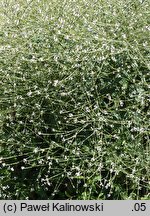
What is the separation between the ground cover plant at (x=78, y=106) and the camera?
2.48 metres

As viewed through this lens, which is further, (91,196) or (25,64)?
(25,64)

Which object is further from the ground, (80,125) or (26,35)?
(26,35)

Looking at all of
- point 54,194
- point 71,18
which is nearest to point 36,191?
point 54,194

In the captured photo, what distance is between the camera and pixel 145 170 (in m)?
2.48

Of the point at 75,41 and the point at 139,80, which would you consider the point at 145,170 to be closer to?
the point at 139,80

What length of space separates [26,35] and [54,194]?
91 cm

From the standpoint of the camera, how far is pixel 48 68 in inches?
104

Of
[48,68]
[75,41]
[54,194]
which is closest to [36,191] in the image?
[54,194]

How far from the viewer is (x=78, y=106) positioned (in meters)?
2.57

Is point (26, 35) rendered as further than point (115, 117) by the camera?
Yes

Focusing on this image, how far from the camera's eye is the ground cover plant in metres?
2.48

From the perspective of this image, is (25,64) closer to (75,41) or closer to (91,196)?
(75,41)

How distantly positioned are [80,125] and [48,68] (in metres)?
0.37

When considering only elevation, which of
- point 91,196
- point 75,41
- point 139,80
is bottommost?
point 91,196
